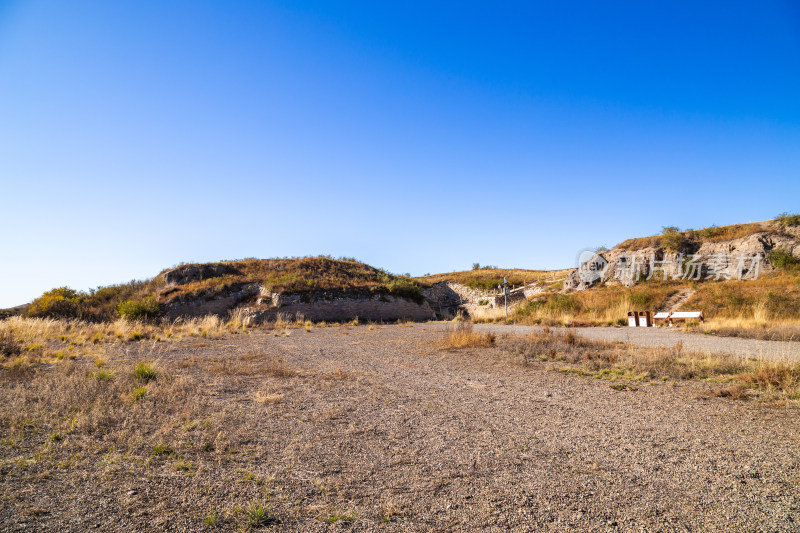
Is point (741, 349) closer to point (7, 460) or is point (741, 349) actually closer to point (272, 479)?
point (272, 479)

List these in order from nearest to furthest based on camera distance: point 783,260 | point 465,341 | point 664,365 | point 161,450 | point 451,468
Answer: point 451,468, point 161,450, point 664,365, point 465,341, point 783,260

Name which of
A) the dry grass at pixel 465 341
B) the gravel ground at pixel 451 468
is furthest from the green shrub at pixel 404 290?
the gravel ground at pixel 451 468

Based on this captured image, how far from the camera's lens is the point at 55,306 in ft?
80.8

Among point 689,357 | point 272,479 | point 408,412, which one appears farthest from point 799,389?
point 272,479

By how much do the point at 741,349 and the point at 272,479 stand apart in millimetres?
12054

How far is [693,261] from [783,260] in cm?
499

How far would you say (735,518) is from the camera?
8.99ft

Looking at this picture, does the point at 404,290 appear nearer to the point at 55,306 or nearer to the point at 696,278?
the point at 696,278

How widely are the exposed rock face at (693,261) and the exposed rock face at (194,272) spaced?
30.0 meters

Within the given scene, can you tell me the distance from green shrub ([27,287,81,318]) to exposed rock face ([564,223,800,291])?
37.0 meters

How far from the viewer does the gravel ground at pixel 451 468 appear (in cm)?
281

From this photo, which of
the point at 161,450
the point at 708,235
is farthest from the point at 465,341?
the point at 708,235

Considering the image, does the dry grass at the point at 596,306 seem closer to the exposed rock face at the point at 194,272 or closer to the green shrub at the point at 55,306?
the exposed rock face at the point at 194,272

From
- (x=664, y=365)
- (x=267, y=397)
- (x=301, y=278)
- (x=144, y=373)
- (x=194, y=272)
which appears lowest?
(x=664, y=365)
